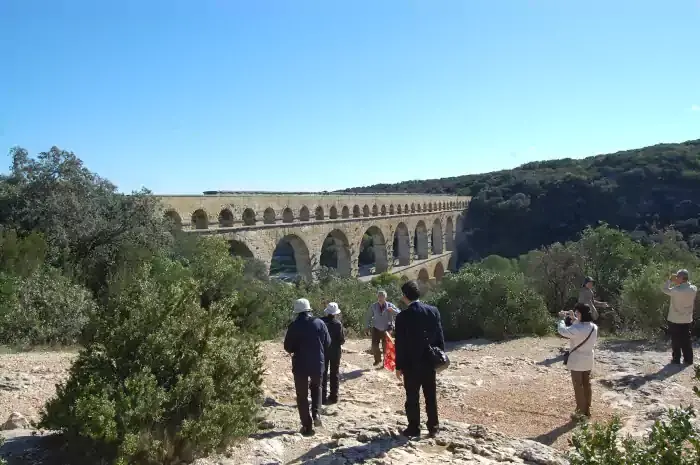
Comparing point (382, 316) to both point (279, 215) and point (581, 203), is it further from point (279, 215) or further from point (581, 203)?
point (581, 203)

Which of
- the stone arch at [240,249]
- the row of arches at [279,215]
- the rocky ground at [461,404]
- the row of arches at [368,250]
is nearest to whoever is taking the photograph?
the rocky ground at [461,404]

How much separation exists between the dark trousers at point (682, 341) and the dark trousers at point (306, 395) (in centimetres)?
400

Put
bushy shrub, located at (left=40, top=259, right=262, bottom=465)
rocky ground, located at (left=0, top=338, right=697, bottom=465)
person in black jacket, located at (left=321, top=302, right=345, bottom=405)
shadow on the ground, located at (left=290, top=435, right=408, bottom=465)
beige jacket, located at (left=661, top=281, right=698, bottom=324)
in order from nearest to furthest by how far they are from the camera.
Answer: bushy shrub, located at (left=40, top=259, right=262, bottom=465) < shadow on the ground, located at (left=290, top=435, right=408, bottom=465) < rocky ground, located at (left=0, top=338, right=697, bottom=465) < person in black jacket, located at (left=321, top=302, right=345, bottom=405) < beige jacket, located at (left=661, top=281, right=698, bottom=324)

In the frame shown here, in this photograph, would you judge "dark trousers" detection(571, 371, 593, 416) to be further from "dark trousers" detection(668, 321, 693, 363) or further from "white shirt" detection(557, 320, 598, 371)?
"dark trousers" detection(668, 321, 693, 363)

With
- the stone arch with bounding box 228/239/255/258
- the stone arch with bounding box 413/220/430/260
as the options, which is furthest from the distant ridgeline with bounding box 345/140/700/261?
the stone arch with bounding box 228/239/255/258

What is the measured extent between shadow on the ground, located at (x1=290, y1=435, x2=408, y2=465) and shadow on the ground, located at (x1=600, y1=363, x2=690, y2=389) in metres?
2.84

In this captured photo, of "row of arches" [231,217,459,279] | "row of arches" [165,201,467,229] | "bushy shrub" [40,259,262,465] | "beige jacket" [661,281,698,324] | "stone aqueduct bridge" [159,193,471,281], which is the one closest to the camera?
"bushy shrub" [40,259,262,465]

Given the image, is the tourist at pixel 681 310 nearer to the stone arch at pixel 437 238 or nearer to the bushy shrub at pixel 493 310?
the bushy shrub at pixel 493 310

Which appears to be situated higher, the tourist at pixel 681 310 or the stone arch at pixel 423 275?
the tourist at pixel 681 310

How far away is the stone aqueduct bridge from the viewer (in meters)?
14.6

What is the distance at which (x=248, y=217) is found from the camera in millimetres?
16438

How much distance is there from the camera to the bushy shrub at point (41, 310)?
23.5ft

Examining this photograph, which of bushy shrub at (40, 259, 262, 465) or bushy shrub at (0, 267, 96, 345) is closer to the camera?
bushy shrub at (40, 259, 262, 465)

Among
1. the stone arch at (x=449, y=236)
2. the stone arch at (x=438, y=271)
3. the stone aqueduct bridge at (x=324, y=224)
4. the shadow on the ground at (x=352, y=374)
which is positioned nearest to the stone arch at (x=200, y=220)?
the stone aqueduct bridge at (x=324, y=224)
